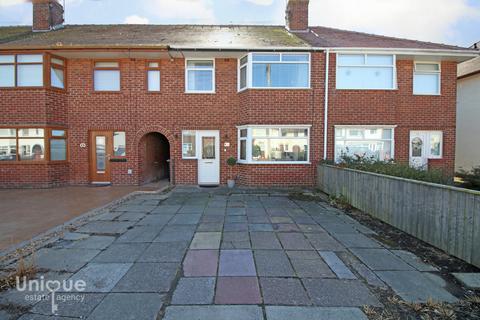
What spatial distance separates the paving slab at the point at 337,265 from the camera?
3.23 meters

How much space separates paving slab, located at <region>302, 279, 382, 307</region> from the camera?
104 inches

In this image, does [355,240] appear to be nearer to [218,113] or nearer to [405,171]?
[405,171]

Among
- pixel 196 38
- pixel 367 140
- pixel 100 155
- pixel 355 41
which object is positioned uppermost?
pixel 196 38

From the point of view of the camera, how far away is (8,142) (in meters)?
9.45

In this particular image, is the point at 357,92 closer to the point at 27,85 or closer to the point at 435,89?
the point at 435,89

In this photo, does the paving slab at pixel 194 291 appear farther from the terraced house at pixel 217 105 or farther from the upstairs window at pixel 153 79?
the upstairs window at pixel 153 79

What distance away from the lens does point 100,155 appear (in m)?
10.3

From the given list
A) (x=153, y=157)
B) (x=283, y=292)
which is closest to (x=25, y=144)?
(x=153, y=157)

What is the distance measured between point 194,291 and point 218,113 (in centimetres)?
799

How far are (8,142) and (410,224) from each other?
13.1m

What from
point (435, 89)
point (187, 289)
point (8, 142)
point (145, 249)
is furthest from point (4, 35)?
point (435, 89)

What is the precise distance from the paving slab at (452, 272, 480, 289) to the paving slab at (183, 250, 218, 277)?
3083mm

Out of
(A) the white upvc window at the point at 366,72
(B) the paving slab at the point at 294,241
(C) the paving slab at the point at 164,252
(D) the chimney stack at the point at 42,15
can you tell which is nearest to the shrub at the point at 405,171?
(B) the paving slab at the point at 294,241

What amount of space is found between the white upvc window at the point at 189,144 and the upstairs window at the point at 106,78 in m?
3.34
